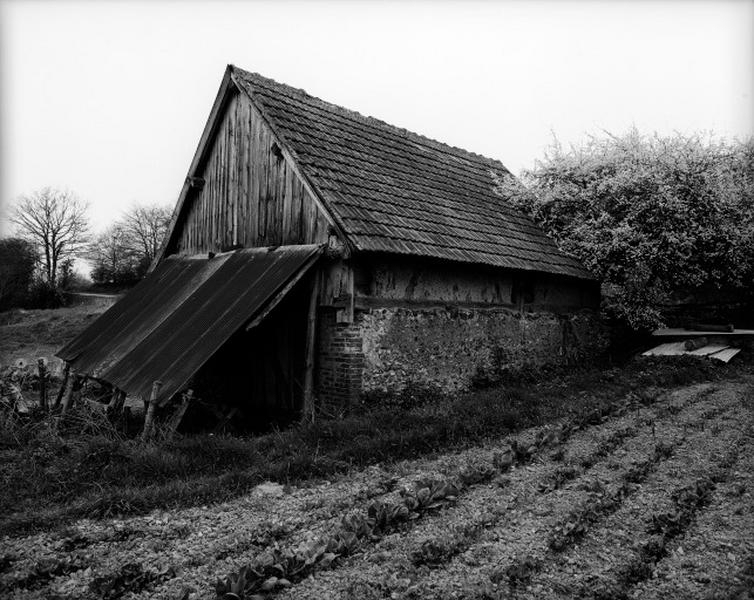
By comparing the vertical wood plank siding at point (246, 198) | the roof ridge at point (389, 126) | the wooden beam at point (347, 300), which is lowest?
the wooden beam at point (347, 300)

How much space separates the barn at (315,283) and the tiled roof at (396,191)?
0.05 m

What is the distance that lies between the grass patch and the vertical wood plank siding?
3.34 metres

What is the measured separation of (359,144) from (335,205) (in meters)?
3.47

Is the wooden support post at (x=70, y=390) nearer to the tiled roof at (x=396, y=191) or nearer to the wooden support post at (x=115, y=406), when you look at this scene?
the wooden support post at (x=115, y=406)

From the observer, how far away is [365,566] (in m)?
4.10

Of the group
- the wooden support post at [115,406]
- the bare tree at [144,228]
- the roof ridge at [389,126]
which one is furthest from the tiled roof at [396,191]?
the bare tree at [144,228]

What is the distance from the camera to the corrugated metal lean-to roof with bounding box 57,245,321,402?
24.7ft

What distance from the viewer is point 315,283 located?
356 inches

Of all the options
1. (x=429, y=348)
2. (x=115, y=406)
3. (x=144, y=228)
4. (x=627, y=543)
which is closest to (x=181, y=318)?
(x=115, y=406)

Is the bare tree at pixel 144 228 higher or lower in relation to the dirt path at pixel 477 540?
higher

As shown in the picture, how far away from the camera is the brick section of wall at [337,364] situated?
28.3ft

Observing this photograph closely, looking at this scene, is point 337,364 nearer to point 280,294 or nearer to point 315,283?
point 315,283

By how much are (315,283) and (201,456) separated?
3.41m

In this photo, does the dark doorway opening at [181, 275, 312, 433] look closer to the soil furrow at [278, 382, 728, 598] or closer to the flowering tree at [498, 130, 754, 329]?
the soil furrow at [278, 382, 728, 598]
